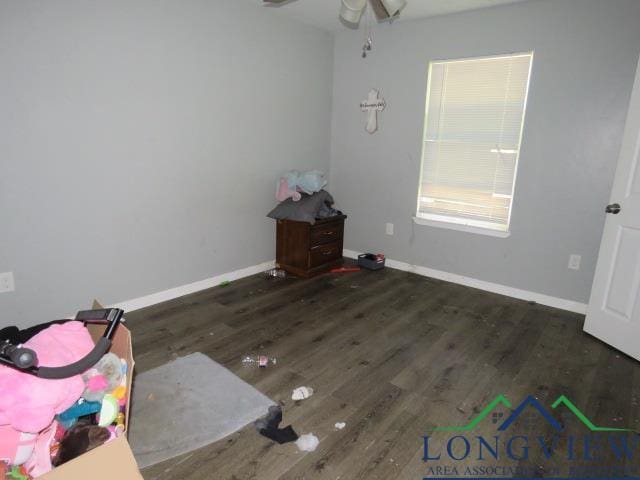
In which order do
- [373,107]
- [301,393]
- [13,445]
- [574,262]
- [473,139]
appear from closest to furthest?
[13,445] → [301,393] → [574,262] → [473,139] → [373,107]

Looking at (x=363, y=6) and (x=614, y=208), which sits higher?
(x=363, y=6)

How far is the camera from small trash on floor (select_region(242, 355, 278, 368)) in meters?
2.34

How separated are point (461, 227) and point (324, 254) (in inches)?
53.5

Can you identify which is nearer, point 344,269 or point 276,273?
point 276,273

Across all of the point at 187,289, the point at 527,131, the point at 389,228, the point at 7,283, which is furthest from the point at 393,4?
the point at 7,283

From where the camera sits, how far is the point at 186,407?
195 cm

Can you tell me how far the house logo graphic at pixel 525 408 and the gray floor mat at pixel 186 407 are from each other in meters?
0.98

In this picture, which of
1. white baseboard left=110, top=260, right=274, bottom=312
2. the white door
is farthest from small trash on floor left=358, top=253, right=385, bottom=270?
the white door

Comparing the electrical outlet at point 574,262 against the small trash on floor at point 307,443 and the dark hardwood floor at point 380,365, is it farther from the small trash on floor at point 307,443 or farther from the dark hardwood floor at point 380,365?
the small trash on floor at point 307,443

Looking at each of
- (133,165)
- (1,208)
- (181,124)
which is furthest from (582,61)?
(1,208)

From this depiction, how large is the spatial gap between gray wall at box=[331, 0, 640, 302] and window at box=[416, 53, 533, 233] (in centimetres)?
9

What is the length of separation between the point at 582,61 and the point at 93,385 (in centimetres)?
366

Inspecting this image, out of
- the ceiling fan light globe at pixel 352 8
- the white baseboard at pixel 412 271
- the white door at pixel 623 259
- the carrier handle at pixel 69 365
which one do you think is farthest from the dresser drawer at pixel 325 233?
the carrier handle at pixel 69 365

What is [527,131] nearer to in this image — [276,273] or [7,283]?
[276,273]
